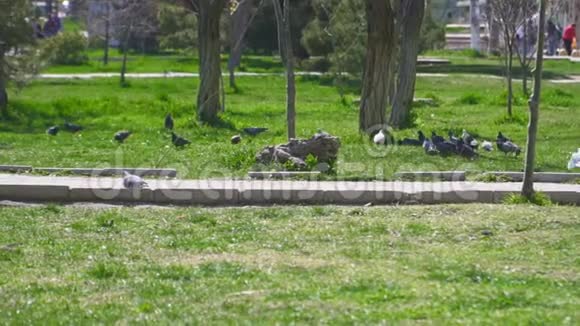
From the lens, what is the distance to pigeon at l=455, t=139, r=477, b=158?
49.8 feet

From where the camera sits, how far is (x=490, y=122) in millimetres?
21781

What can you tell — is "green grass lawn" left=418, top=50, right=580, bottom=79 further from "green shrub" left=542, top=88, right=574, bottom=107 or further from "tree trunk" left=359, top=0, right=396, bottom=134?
"tree trunk" left=359, top=0, right=396, bottom=134

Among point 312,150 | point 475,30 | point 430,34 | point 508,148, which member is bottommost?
point 508,148

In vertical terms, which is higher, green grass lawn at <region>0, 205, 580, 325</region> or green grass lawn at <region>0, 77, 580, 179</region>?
green grass lawn at <region>0, 205, 580, 325</region>

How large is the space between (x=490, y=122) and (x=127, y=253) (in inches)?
522

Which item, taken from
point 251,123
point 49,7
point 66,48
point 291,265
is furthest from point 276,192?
point 49,7

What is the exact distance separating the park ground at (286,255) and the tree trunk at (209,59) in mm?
4570

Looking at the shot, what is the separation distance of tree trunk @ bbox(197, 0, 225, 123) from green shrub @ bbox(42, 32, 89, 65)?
764 cm

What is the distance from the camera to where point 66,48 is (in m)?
41.8

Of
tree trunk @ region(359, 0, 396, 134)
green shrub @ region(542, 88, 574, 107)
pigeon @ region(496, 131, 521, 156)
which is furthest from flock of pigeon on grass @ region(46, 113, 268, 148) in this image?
green shrub @ region(542, 88, 574, 107)

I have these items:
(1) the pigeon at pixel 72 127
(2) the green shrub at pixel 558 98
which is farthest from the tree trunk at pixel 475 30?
(1) the pigeon at pixel 72 127

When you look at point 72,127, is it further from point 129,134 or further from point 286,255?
point 286,255

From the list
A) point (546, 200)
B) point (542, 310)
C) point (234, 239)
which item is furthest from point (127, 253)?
point (546, 200)

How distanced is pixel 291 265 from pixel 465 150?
6.76 m
